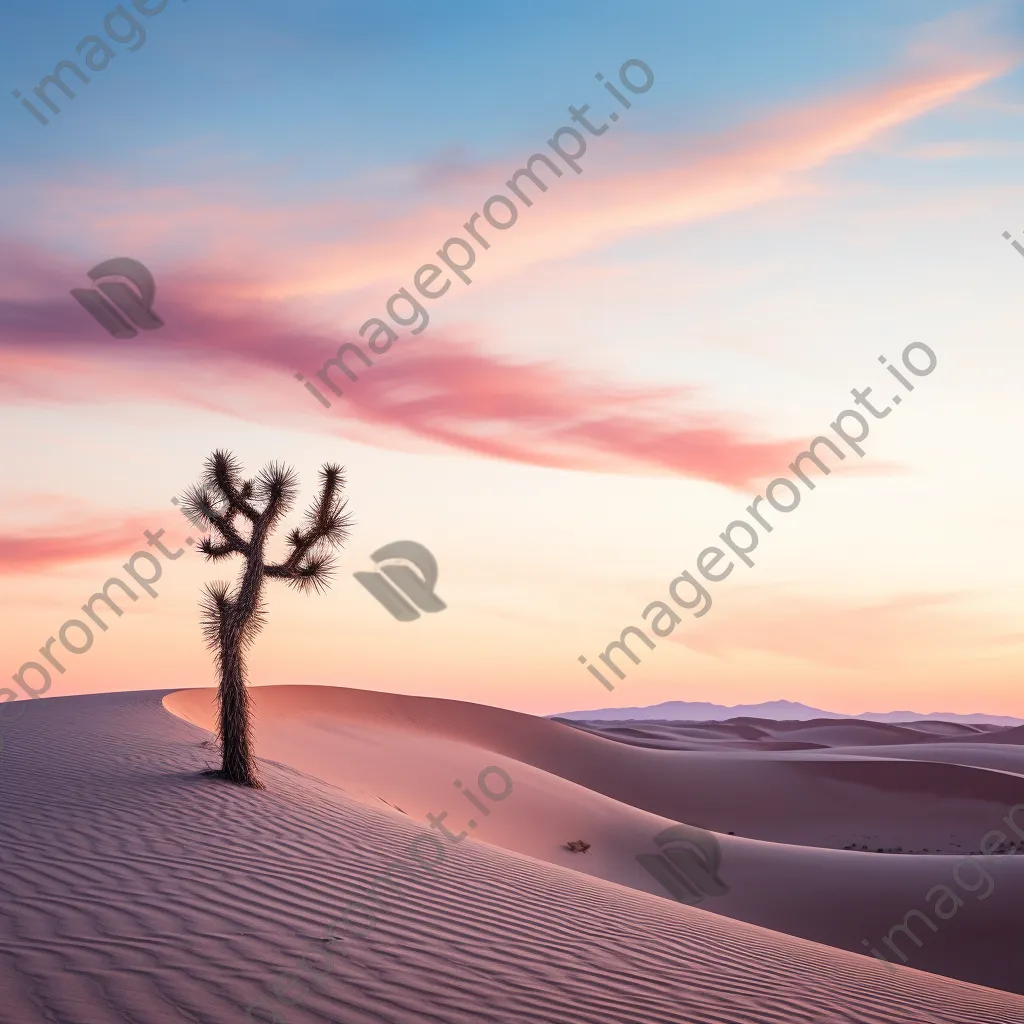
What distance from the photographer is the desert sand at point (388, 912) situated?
5.04 m

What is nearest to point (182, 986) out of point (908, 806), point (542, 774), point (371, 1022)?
point (371, 1022)

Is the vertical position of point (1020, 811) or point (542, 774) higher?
point (1020, 811)

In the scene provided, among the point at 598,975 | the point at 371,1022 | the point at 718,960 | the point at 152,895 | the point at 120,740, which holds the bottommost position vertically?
the point at 120,740

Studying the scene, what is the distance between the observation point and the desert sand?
5035 millimetres

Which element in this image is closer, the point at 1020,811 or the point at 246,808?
the point at 246,808

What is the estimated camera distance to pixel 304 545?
12.3 meters

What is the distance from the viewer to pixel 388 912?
6.79m

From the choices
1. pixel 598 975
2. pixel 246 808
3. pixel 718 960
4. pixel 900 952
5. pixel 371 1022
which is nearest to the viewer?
pixel 371 1022

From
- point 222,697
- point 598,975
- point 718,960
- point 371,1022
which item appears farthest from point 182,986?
point 222,697

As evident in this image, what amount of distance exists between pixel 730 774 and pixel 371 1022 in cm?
2891

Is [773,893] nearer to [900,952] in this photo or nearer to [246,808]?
[900,952]

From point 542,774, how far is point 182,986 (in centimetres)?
2180

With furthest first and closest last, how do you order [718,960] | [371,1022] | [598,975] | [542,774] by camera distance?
1. [542,774]
2. [718,960]
3. [598,975]
4. [371,1022]

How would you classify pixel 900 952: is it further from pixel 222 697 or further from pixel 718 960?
pixel 222 697
